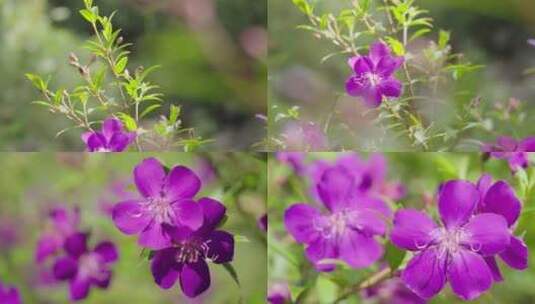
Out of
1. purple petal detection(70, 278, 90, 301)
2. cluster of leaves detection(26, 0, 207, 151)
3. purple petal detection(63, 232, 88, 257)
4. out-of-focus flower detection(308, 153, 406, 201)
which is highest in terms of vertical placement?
cluster of leaves detection(26, 0, 207, 151)

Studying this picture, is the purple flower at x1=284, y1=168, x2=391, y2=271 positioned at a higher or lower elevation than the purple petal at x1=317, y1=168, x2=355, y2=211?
lower

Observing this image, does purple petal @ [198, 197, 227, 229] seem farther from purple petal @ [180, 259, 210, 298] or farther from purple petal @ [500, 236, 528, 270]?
purple petal @ [500, 236, 528, 270]

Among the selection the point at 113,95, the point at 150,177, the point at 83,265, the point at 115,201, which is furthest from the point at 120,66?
the point at 115,201

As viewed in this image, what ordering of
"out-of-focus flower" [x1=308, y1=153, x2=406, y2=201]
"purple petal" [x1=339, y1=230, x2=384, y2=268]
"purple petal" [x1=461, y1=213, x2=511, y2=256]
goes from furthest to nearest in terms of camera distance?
"out-of-focus flower" [x1=308, y1=153, x2=406, y2=201]
"purple petal" [x1=339, y1=230, x2=384, y2=268]
"purple petal" [x1=461, y1=213, x2=511, y2=256]

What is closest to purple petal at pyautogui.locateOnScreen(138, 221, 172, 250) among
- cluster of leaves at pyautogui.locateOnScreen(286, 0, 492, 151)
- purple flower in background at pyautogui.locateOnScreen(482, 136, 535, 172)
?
cluster of leaves at pyautogui.locateOnScreen(286, 0, 492, 151)

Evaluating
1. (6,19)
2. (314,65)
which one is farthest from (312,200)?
(6,19)

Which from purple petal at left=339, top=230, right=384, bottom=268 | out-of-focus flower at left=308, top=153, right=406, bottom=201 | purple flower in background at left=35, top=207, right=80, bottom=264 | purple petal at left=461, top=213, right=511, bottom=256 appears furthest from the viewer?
purple flower in background at left=35, top=207, right=80, bottom=264
